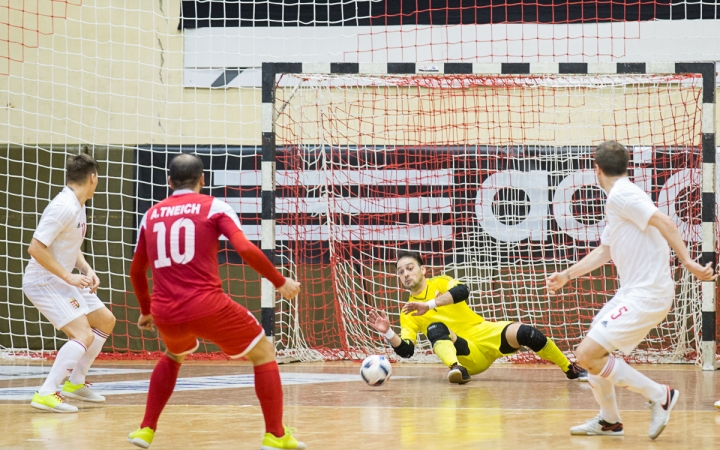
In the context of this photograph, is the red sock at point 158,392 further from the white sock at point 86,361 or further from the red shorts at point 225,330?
the white sock at point 86,361

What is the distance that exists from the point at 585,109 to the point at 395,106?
2.45m

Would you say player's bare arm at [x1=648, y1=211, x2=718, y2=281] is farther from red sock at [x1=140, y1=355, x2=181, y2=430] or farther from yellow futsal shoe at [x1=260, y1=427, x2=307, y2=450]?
red sock at [x1=140, y1=355, x2=181, y2=430]

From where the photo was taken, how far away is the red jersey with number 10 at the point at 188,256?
457 centimetres

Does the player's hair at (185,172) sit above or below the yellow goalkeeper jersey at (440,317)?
above

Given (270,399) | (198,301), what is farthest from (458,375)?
(198,301)

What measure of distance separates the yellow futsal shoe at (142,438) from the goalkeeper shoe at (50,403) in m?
1.86

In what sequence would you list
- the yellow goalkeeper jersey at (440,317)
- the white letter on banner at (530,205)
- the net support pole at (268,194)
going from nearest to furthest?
the yellow goalkeeper jersey at (440,317)
the net support pole at (268,194)
the white letter on banner at (530,205)

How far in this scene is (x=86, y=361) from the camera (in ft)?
22.2

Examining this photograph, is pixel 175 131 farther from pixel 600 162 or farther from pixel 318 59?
pixel 600 162

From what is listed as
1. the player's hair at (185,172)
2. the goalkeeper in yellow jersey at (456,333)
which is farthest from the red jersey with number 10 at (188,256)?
the goalkeeper in yellow jersey at (456,333)

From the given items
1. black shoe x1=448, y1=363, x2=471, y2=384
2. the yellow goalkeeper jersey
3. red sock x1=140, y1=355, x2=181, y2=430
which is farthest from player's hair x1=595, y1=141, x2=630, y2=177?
the yellow goalkeeper jersey

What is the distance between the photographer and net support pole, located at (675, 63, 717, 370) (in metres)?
9.30

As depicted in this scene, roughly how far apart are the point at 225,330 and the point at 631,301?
7.43 feet

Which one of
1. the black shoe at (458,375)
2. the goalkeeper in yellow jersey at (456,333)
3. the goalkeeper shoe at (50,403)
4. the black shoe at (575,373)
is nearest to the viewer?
the goalkeeper shoe at (50,403)
